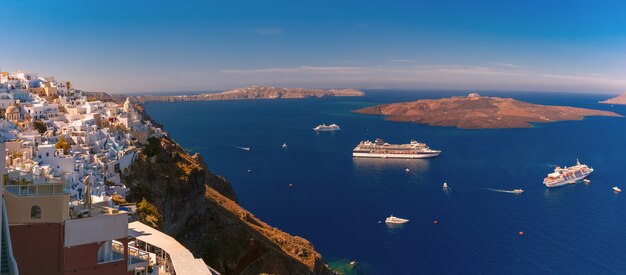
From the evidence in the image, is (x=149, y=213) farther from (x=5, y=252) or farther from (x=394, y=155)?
(x=394, y=155)

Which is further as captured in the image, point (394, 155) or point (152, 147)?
point (394, 155)

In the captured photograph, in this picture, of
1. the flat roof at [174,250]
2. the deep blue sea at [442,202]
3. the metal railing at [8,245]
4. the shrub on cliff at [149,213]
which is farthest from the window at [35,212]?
the deep blue sea at [442,202]

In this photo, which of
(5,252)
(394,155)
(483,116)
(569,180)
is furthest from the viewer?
(483,116)

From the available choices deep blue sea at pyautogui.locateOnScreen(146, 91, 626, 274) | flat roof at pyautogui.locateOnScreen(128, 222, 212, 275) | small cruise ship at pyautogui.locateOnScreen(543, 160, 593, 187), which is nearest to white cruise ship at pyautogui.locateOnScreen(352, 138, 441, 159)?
deep blue sea at pyautogui.locateOnScreen(146, 91, 626, 274)

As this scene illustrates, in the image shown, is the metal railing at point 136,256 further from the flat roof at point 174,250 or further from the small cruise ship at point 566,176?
the small cruise ship at point 566,176

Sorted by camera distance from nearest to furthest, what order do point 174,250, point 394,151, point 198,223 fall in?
point 174,250, point 198,223, point 394,151

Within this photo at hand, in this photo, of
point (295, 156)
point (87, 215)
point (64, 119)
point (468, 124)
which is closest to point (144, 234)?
point (87, 215)

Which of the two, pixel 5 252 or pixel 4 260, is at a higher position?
pixel 5 252

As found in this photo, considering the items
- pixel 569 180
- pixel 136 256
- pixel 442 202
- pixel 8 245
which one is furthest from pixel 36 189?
pixel 569 180
